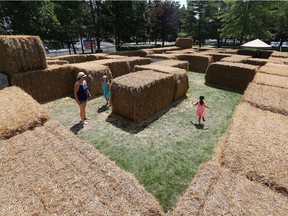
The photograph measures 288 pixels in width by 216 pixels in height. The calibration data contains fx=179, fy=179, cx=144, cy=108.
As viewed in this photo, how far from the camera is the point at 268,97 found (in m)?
6.96

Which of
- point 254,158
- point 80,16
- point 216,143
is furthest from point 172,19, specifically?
point 254,158

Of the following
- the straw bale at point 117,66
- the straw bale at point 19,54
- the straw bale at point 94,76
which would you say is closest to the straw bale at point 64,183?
the straw bale at point 19,54

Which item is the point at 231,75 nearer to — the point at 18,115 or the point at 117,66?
the point at 117,66

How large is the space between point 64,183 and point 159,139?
4577mm

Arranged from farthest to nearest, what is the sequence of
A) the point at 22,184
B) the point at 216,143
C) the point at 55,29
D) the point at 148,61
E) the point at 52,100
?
the point at 55,29 < the point at 148,61 < the point at 52,100 < the point at 216,143 < the point at 22,184

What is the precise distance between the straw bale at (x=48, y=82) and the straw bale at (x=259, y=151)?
404 inches

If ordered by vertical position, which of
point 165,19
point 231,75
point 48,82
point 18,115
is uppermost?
point 165,19

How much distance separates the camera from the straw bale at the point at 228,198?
2682mm

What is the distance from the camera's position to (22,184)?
9.64 feet

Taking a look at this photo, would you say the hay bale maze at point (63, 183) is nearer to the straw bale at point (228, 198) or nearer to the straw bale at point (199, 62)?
the straw bale at point (228, 198)

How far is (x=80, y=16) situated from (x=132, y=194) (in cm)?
3064

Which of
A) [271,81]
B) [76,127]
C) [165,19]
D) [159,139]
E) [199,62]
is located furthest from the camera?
[165,19]

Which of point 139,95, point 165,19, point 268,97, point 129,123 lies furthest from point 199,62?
point 165,19

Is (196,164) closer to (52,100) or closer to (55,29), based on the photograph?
(52,100)
